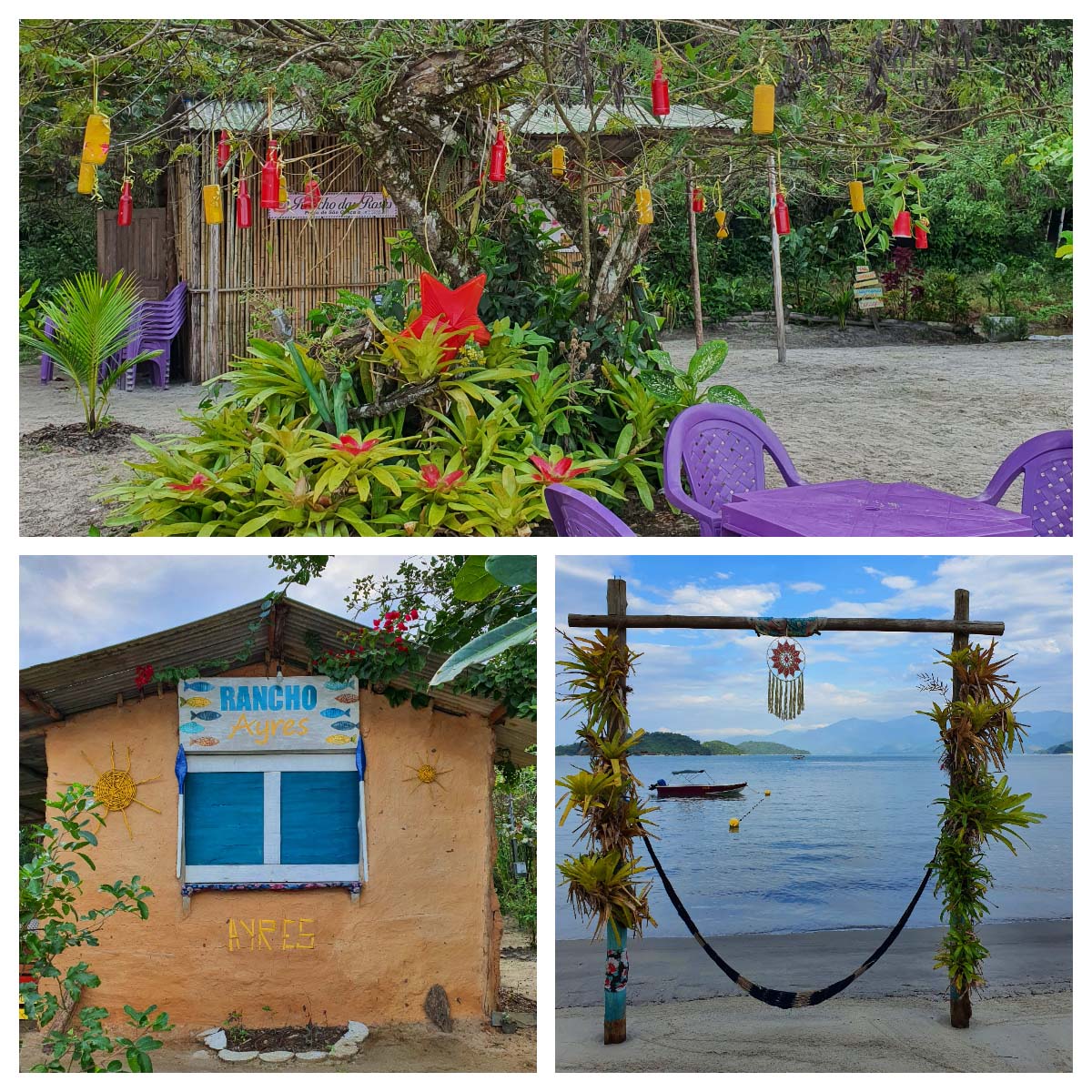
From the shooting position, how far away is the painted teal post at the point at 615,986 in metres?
2.51

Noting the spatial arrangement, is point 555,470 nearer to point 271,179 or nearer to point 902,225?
point 271,179

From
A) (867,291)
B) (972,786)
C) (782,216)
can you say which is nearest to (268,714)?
(972,786)

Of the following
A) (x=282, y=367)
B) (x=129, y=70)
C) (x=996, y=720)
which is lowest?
(x=996, y=720)

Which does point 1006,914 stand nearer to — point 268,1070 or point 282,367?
point 268,1070

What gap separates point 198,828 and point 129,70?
5341mm

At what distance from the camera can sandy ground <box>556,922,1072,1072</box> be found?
2.55 m

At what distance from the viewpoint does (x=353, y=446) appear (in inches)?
171

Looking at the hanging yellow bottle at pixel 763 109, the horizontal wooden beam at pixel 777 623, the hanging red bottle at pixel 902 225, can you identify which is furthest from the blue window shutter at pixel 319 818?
the hanging red bottle at pixel 902 225

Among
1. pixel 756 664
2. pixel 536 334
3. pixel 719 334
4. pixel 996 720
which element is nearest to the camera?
pixel 996 720

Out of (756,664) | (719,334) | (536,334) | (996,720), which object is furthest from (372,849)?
(719,334)

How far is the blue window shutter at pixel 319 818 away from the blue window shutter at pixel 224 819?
3.0 inches

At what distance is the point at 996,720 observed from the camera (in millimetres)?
2602

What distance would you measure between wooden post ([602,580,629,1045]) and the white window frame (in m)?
0.98

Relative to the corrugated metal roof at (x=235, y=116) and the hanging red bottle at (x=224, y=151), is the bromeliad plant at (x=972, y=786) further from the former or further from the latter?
the corrugated metal roof at (x=235, y=116)
